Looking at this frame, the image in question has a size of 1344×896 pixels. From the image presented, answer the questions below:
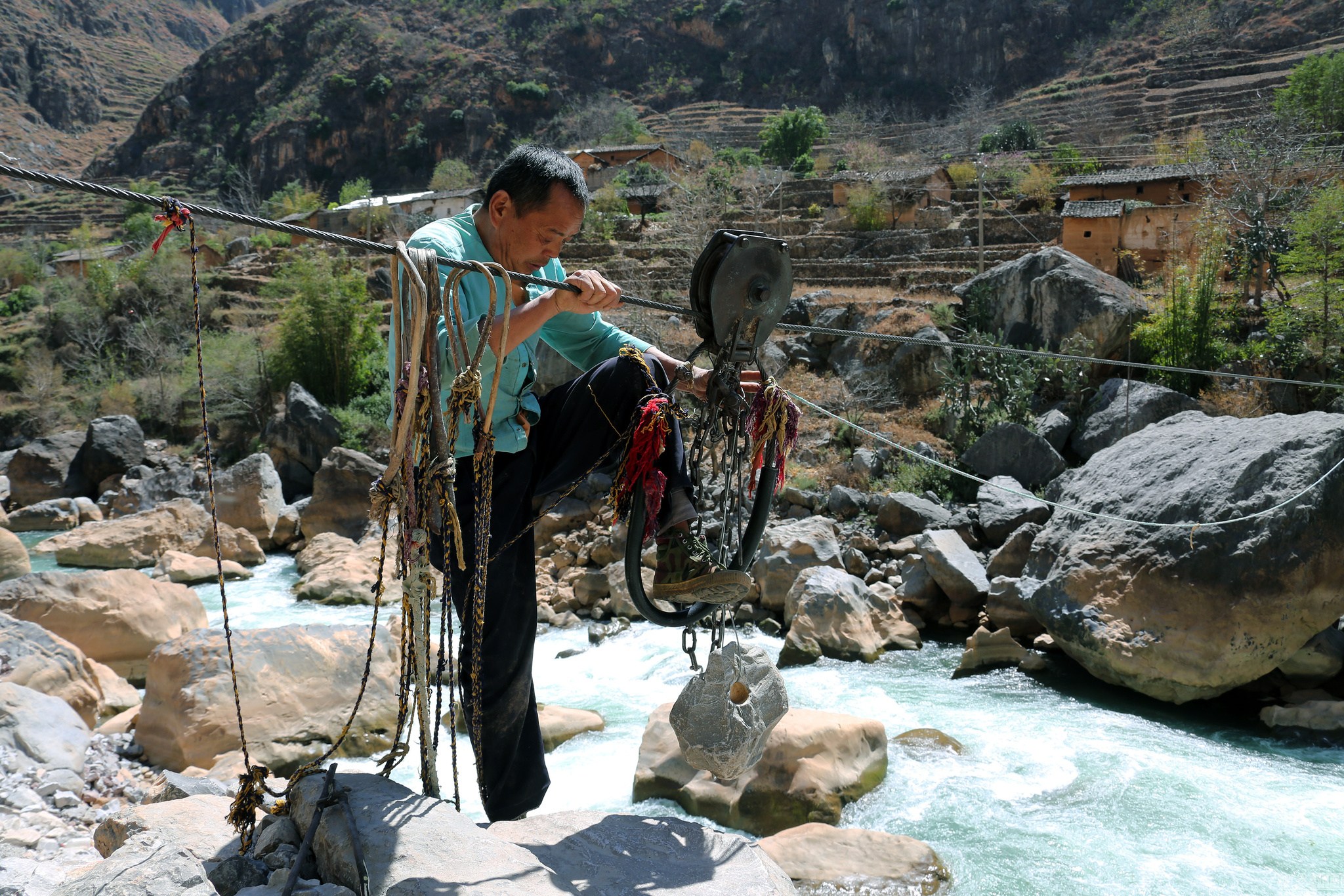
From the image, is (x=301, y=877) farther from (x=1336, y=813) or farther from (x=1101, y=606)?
(x=1101, y=606)

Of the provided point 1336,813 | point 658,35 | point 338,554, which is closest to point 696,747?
point 1336,813

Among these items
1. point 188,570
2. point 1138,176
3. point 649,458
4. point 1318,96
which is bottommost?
point 188,570

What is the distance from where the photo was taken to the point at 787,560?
31.3 feet

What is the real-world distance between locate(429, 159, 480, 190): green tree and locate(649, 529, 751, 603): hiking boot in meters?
46.0

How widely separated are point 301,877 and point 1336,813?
17.7 ft

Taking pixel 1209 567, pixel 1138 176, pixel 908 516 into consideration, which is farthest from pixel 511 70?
pixel 1209 567

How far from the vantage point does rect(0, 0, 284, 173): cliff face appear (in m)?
62.7

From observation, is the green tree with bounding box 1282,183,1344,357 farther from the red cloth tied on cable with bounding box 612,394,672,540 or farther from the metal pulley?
the red cloth tied on cable with bounding box 612,394,672,540

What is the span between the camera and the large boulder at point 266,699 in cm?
571

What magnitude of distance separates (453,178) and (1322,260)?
42175 mm

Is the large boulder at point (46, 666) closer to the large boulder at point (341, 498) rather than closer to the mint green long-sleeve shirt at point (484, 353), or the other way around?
the mint green long-sleeve shirt at point (484, 353)

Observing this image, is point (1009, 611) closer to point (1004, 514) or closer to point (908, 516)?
point (1004, 514)

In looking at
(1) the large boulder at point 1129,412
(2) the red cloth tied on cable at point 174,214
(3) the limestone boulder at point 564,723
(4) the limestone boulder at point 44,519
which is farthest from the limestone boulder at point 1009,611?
(4) the limestone boulder at point 44,519

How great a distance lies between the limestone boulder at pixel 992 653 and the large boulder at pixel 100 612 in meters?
6.34
